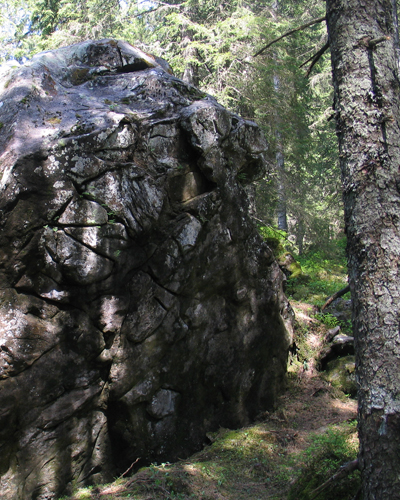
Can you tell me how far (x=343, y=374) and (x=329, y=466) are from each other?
4.54m

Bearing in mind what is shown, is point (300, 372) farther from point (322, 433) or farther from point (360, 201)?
point (360, 201)

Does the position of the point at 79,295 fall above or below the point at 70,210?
below

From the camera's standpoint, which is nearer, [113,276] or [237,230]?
[113,276]

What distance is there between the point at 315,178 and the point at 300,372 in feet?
50.4

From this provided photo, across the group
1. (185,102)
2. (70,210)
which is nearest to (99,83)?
(185,102)

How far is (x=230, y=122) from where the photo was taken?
7363 millimetres

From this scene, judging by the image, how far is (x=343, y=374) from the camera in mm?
8719

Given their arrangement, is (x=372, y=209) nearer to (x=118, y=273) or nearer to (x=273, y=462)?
(x=118, y=273)

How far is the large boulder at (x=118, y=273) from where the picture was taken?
16.6 feet

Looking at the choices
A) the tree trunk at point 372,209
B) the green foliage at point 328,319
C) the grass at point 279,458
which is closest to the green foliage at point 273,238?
the green foliage at point 328,319

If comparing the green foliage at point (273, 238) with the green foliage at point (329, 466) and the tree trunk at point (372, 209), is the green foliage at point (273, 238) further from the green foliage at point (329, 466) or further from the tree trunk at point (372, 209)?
the tree trunk at point (372, 209)

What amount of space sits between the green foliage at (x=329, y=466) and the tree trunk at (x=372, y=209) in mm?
731

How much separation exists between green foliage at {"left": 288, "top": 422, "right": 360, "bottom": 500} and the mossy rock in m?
2.20

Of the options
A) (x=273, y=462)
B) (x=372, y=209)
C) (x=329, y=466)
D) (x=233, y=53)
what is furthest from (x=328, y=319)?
(x=233, y=53)
